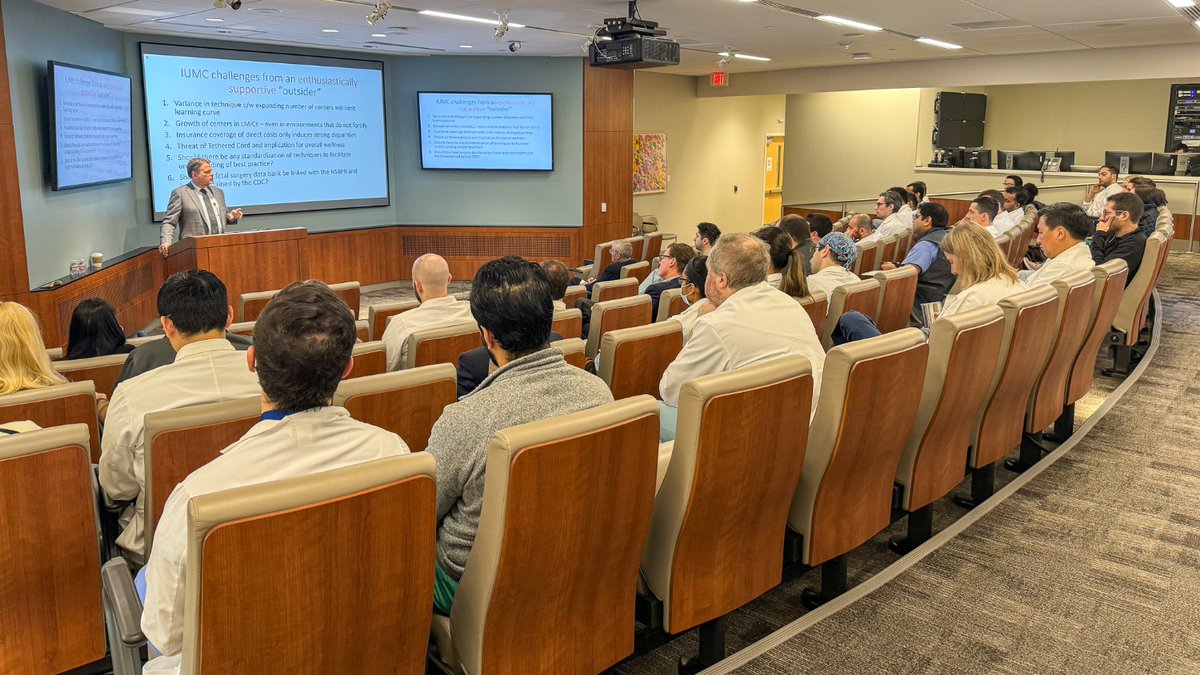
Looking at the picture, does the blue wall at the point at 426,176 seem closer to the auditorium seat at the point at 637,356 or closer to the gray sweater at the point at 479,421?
the auditorium seat at the point at 637,356

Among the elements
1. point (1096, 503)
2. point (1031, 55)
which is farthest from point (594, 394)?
point (1031, 55)

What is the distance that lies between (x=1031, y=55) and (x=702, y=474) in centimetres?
1155

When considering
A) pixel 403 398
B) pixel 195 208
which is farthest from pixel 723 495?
pixel 195 208

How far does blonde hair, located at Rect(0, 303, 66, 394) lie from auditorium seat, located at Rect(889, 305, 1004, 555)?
3053 mm

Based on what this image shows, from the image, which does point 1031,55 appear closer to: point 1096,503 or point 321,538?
point 1096,503

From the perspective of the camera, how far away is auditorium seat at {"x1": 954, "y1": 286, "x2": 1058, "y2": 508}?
342 centimetres

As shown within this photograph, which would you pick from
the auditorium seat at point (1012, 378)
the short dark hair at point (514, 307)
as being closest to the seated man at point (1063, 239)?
the auditorium seat at point (1012, 378)

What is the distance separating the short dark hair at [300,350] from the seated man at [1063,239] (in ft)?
13.8

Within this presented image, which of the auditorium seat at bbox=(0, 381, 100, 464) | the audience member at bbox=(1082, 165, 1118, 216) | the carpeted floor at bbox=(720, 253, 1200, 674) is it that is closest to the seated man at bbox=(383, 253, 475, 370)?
the auditorium seat at bbox=(0, 381, 100, 464)

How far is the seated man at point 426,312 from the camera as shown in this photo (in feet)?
12.9

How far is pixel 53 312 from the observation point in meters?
6.55

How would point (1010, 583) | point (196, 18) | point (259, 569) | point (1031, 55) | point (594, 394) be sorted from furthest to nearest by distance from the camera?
point (1031, 55) < point (196, 18) < point (1010, 583) < point (594, 394) < point (259, 569)

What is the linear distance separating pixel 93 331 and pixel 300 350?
2861mm

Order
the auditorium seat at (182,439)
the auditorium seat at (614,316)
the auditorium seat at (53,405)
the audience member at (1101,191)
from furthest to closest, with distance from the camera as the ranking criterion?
1. the audience member at (1101,191)
2. the auditorium seat at (614,316)
3. the auditorium seat at (53,405)
4. the auditorium seat at (182,439)
